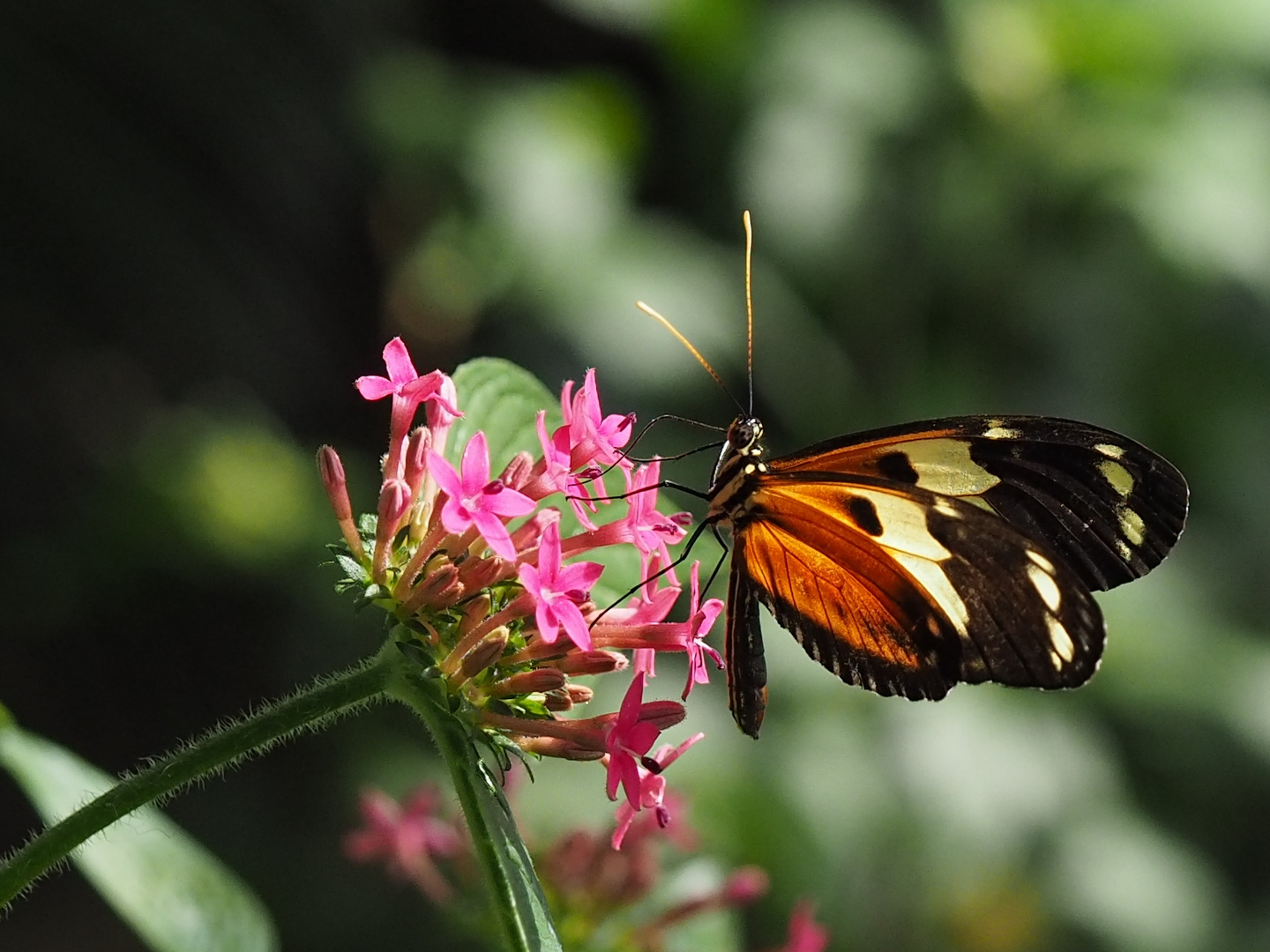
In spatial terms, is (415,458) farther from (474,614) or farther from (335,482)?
(474,614)

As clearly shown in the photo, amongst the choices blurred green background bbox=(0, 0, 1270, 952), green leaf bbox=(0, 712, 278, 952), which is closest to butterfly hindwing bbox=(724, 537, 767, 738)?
green leaf bbox=(0, 712, 278, 952)

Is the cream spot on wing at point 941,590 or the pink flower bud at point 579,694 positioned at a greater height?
the cream spot on wing at point 941,590

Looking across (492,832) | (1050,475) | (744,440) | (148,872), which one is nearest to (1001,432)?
(1050,475)

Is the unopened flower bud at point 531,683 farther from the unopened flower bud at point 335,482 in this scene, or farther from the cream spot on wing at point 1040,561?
the cream spot on wing at point 1040,561

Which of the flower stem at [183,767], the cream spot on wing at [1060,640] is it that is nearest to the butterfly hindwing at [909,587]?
the cream spot on wing at [1060,640]

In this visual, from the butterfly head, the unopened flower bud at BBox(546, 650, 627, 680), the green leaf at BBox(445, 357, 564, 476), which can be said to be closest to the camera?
the unopened flower bud at BBox(546, 650, 627, 680)

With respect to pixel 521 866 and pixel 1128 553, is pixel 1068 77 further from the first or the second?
pixel 521 866

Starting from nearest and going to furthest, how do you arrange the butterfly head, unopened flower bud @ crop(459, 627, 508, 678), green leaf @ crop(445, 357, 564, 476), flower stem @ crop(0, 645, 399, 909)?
flower stem @ crop(0, 645, 399, 909), unopened flower bud @ crop(459, 627, 508, 678), green leaf @ crop(445, 357, 564, 476), the butterfly head

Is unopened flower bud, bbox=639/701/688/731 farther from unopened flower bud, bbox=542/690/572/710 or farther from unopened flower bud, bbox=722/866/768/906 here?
unopened flower bud, bbox=722/866/768/906
